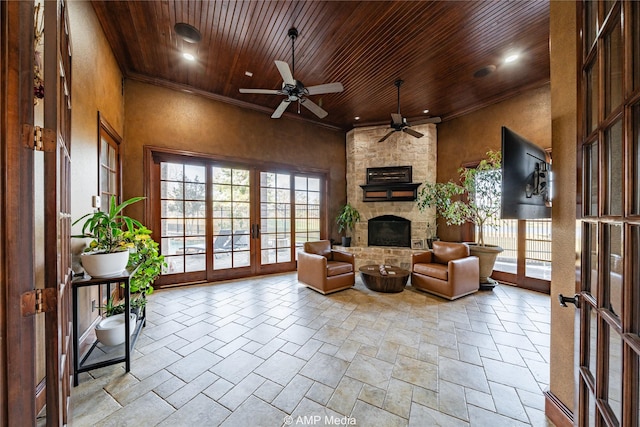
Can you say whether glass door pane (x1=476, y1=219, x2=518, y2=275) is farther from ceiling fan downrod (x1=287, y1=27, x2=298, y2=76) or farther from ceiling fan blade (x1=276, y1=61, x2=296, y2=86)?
ceiling fan downrod (x1=287, y1=27, x2=298, y2=76)

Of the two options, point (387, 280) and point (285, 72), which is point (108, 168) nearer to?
point (285, 72)

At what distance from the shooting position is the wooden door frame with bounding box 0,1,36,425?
757 millimetres

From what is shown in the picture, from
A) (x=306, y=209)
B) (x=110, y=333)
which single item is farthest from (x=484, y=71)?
(x=110, y=333)

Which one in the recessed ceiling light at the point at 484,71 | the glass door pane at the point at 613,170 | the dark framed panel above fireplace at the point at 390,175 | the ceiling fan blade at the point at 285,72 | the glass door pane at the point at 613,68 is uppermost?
the recessed ceiling light at the point at 484,71

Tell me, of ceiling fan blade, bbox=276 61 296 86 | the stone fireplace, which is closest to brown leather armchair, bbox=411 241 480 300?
the stone fireplace

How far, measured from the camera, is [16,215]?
2.60 ft

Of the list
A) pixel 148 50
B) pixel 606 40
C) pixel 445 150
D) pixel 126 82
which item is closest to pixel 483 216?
pixel 445 150

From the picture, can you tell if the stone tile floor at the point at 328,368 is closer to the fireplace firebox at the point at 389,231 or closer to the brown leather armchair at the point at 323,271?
the brown leather armchair at the point at 323,271

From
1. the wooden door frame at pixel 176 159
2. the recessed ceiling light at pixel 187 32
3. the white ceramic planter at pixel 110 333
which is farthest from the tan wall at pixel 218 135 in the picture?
the white ceramic planter at pixel 110 333

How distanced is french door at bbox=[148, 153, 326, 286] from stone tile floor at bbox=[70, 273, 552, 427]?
121cm

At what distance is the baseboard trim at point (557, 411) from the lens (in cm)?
141

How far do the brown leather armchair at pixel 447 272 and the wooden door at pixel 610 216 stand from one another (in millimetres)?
2661

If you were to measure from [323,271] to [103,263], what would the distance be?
263 cm

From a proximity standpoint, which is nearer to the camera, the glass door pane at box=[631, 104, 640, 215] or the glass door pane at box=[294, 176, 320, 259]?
the glass door pane at box=[631, 104, 640, 215]
